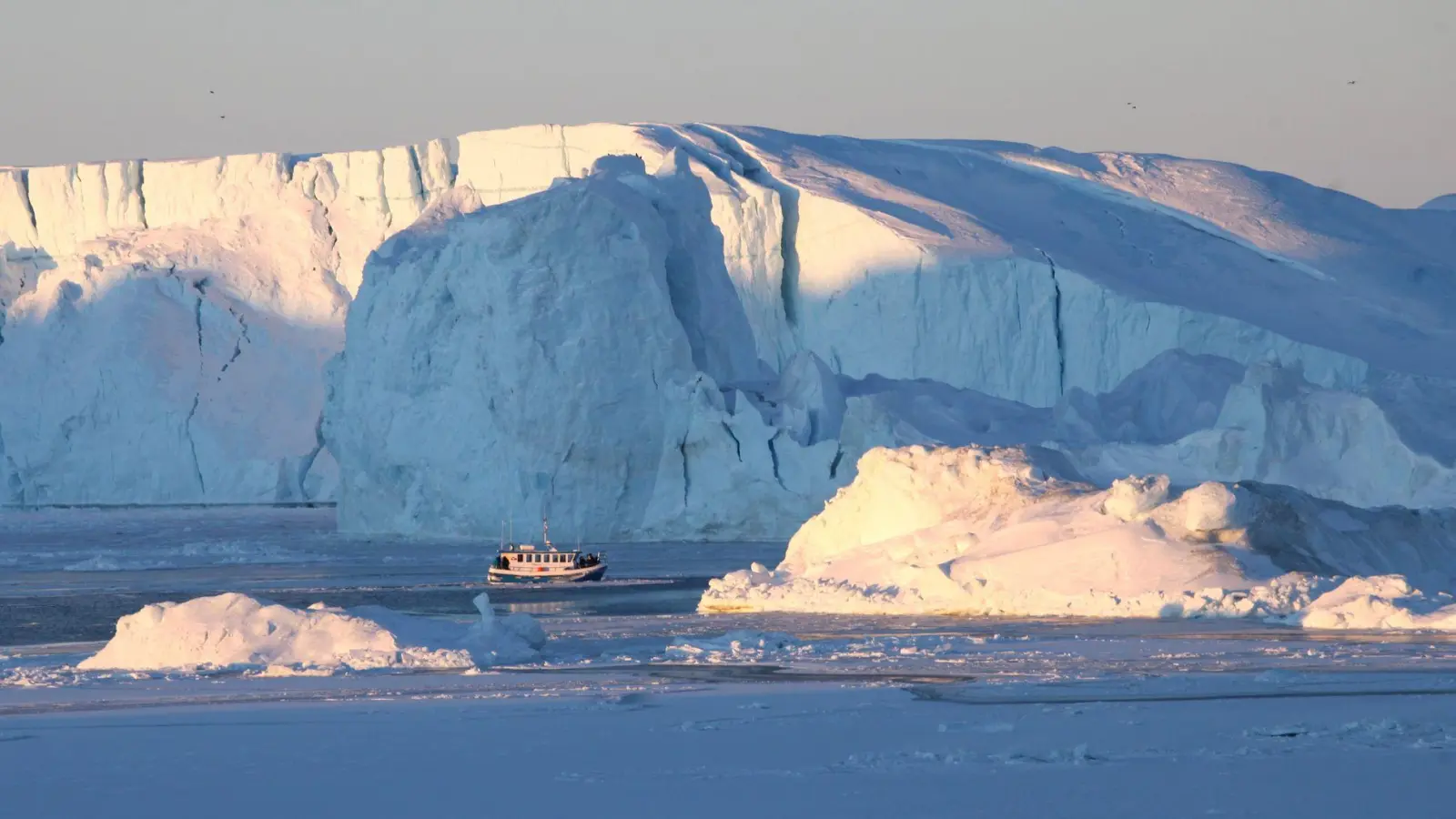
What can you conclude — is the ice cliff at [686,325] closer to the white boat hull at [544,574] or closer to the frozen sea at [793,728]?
the white boat hull at [544,574]

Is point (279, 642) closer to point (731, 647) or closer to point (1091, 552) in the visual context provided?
point (731, 647)

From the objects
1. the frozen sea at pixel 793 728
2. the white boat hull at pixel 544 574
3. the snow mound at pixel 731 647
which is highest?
the frozen sea at pixel 793 728

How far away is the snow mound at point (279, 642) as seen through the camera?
12039mm

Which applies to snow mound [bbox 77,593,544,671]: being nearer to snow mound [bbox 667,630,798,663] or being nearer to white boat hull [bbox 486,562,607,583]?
snow mound [bbox 667,630,798,663]

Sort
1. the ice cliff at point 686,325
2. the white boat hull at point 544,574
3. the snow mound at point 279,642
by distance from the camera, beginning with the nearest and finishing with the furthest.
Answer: the snow mound at point 279,642, the white boat hull at point 544,574, the ice cliff at point 686,325

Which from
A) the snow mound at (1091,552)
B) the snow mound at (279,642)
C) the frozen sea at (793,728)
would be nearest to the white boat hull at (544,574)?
the snow mound at (1091,552)

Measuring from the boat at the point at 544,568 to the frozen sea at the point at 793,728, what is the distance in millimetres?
7779

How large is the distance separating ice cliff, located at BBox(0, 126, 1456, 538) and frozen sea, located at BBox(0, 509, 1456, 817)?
1335cm

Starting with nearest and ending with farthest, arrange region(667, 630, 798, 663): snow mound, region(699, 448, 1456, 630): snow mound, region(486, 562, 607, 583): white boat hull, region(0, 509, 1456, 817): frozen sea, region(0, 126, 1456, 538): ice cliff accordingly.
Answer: region(0, 509, 1456, 817): frozen sea < region(667, 630, 798, 663): snow mound < region(699, 448, 1456, 630): snow mound < region(486, 562, 607, 583): white boat hull < region(0, 126, 1456, 538): ice cliff

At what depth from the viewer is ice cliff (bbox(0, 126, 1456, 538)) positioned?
28.5 meters

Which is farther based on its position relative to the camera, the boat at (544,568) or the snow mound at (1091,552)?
the boat at (544,568)

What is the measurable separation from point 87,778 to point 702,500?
21003 mm

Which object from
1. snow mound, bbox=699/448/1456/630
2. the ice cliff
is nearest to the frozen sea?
snow mound, bbox=699/448/1456/630

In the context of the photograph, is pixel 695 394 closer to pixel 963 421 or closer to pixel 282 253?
pixel 963 421
